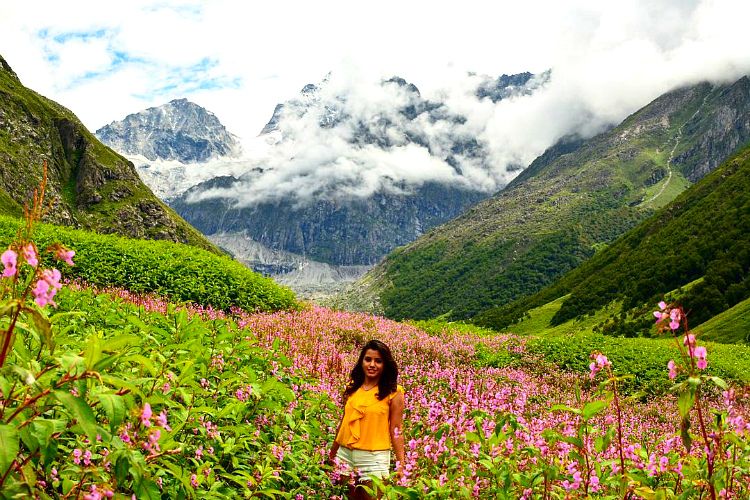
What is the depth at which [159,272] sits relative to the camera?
63.0ft

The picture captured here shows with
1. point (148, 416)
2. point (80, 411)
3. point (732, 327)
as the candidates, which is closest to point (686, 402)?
point (148, 416)

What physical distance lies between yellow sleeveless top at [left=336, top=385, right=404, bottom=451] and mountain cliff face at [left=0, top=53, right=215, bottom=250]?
13400 centimetres

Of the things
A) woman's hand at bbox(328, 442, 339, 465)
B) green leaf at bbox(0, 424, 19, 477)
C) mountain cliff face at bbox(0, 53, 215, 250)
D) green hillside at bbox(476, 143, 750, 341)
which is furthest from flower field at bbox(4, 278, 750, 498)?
mountain cliff face at bbox(0, 53, 215, 250)

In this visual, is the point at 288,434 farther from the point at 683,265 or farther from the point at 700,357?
the point at 683,265

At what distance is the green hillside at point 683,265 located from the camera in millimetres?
108150

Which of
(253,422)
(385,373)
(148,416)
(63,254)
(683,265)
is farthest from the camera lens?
(683,265)

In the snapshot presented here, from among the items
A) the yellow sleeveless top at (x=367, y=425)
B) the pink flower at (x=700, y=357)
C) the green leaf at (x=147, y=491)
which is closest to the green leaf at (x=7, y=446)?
the green leaf at (x=147, y=491)

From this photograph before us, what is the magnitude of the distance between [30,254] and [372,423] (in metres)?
5.66

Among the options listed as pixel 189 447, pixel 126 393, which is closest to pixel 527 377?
pixel 189 447

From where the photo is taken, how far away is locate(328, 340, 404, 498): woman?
22.8ft

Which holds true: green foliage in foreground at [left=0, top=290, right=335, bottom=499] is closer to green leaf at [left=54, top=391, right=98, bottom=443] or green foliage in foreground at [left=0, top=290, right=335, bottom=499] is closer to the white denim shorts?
green leaf at [left=54, top=391, right=98, bottom=443]

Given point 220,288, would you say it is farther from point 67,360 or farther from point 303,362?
point 67,360

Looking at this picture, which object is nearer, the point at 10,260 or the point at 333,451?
the point at 10,260

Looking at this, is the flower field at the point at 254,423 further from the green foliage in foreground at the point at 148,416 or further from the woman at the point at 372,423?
the woman at the point at 372,423
